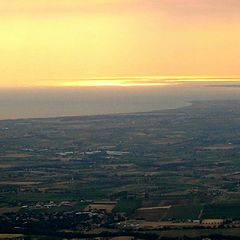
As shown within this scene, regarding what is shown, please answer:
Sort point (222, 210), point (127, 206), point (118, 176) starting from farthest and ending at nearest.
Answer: point (118, 176) < point (127, 206) < point (222, 210)

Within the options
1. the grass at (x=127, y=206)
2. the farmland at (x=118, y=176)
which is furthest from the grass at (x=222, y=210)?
the grass at (x=127, y=206)

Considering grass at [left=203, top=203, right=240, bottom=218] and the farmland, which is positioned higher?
the farmland

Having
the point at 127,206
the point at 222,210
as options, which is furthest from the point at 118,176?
the point at 222,210

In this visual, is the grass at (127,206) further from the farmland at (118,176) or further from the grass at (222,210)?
the grass at (222,210)

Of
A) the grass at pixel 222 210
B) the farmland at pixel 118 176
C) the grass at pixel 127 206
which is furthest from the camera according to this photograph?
the grass at pixel 127 206

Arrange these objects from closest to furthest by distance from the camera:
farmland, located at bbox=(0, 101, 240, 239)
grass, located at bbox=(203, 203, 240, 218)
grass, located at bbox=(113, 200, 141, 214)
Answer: farmland, located at bbox=(0, 101, 240, 239) < grass, located at bbox=(203, 203, 240, 218) < grass, located at bbox=(113, 200, 141, 214)

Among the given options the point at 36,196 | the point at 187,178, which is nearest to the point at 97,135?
the point at 187,178

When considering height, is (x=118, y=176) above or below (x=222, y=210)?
above

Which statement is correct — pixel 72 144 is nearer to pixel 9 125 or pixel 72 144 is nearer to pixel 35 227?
pixel 9 125

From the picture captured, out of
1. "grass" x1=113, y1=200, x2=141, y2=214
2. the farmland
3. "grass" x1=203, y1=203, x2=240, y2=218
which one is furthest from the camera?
"grass" x1=113, y1=200, x2=141, y2=214

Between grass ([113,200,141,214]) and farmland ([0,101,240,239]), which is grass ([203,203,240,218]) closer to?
farmland ([0,101,240,239])

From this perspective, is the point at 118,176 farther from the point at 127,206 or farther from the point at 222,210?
the point at 222,210

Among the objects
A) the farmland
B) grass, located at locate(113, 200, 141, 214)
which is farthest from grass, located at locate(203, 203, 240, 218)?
grass, located at locate(113, 200, 141, 214)
